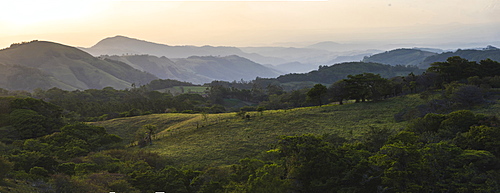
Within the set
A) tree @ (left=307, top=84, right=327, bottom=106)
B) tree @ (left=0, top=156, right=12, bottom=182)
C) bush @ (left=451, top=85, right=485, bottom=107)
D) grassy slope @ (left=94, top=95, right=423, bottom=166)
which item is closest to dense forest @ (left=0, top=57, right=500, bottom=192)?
tree @ (left=0, top=156, right=12, bottom=182)

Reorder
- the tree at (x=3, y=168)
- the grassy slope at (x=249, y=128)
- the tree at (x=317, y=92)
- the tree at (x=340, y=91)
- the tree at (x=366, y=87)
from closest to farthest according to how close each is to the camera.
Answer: the tree at (x=3, y=168) → the grassy slope at (x=249, y=128) → the tree at (x=366, y=87) → the tree at (x=340, y=91) → the tree at (x=317, y=92)

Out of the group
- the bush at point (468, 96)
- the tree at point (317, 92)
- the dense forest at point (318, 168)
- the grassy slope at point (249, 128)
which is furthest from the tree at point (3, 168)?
the bush at point (468, 96)

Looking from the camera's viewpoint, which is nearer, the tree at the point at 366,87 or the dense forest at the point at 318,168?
the dense forest at the point at 318,168

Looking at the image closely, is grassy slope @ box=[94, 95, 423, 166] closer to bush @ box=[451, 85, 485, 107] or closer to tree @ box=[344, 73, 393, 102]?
tree @ box=[344, 73, 393, 102]

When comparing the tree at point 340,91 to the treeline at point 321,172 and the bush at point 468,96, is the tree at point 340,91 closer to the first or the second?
the bush at point 468,96

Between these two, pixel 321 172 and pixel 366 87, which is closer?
pixel 321 172

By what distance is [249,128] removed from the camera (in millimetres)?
45594

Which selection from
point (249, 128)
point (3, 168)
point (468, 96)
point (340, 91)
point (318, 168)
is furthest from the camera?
point (340, 91)

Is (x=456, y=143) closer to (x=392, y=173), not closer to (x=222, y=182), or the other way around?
(x=392, y=173)

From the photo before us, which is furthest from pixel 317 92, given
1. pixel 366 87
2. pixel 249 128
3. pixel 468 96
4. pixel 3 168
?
pixel 3 168

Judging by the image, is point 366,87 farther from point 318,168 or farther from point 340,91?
point 318,168

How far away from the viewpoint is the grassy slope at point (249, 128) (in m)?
35.4

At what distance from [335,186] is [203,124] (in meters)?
34.6

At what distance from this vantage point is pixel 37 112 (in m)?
52.8
